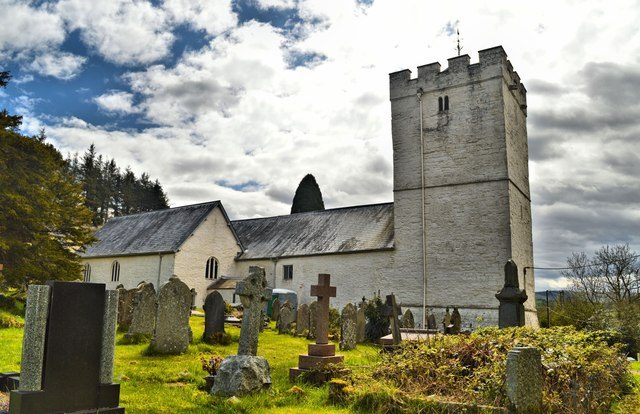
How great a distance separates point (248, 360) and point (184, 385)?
1410 mm

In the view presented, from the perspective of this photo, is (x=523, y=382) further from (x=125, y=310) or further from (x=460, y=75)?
(x=460, y=75)

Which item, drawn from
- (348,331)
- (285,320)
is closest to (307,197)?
(285,320)

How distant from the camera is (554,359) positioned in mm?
6770

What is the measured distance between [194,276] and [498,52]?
21.6m

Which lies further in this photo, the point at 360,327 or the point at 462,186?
the point at 462,186

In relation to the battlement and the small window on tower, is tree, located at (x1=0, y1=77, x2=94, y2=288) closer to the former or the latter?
the small window on tower

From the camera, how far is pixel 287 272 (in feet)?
97.5

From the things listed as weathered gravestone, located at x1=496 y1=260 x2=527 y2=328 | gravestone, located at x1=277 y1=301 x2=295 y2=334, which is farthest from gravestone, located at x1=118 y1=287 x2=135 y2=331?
weathered gravestone, located at x1=496 y1=260 x2=527 y2=328

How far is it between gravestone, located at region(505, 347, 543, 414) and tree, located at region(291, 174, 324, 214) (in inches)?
1533

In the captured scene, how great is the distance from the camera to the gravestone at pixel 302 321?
17653 mm

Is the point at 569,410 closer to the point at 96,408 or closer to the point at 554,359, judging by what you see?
the point at 554,359

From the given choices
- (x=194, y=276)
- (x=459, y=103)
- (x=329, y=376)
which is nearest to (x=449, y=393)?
(x=329, y=376)

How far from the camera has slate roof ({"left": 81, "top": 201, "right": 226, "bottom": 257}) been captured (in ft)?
100

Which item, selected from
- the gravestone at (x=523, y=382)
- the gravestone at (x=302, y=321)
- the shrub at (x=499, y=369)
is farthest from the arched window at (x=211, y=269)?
the gravestone at (x=523, y=382)
